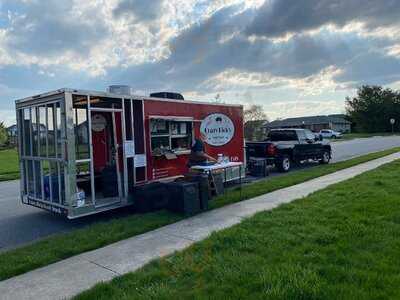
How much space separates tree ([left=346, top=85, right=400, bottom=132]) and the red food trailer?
72.5 meters

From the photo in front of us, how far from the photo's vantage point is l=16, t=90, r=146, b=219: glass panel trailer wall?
699 centimetres

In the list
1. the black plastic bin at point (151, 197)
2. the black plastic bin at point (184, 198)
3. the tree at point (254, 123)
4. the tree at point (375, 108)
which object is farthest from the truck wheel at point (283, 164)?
the tree at point (375, 108)

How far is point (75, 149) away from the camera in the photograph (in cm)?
717

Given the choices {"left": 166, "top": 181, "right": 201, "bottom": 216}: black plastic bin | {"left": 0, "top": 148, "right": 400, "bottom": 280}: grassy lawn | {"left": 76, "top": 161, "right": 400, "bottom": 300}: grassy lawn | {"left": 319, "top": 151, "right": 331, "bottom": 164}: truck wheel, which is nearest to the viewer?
{"left": 76, "top": 161, "right": 400, "bottom": 300}: grassy lawn

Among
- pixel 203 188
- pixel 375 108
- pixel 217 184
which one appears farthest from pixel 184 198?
pixel 375 108

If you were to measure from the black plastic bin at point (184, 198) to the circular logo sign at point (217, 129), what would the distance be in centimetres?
283

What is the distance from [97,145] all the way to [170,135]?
1.81 m

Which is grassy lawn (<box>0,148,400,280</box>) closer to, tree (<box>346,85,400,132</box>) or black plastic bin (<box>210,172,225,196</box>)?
black plastic bin (<box>210,172,225,196</box>)

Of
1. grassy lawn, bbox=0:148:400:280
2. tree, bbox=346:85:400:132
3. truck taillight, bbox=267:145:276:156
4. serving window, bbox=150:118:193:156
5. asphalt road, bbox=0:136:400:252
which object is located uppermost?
tree, bbox=346:85:400:132

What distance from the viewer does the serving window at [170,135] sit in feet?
28.7

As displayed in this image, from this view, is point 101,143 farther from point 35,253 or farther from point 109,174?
point 35,253

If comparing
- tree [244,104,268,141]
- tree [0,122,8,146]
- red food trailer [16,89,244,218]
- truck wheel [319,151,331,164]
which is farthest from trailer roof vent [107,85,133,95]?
tree [0,122,8,146]

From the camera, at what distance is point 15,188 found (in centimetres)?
1309

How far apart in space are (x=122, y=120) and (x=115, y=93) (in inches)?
23.2
